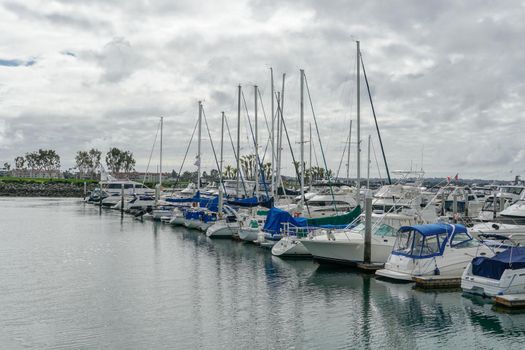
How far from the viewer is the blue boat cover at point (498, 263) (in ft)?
76.7

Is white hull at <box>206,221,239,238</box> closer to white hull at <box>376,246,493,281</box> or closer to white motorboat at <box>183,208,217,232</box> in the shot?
white motorboat at <box>183,208,217,232</box>

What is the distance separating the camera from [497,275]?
945 inches

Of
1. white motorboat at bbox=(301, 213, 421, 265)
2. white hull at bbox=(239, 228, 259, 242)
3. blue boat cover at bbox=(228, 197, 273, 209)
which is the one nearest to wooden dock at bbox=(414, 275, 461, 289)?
white motorboat at bbox=(301, 213, 421, 265)

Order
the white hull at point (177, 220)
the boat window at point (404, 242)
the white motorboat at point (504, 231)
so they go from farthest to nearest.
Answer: the white hull at point (177, 220) → the white motorboat at point (504, 231) → the boat window at point (404, 242)

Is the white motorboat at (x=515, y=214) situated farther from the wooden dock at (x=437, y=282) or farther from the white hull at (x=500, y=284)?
the white hull at (x=500, y=284)

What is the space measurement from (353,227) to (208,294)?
12.8 m

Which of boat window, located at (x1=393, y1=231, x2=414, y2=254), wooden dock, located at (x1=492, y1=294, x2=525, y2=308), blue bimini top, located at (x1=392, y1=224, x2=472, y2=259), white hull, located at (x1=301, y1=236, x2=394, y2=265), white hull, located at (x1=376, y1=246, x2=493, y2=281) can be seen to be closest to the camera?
wooden dock, located at (x1=492, y1=294, x2=525, y2=308)

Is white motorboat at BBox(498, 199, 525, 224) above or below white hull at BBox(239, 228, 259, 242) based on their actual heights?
above

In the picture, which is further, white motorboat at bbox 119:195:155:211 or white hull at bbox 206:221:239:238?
white motorboat at bbox 119:195:155:211

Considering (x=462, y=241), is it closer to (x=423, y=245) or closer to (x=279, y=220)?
(x=423, y=245)

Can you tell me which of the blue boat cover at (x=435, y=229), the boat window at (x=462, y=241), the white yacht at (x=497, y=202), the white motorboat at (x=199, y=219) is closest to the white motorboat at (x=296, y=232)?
the blue boat cover at (x=435, y=229)

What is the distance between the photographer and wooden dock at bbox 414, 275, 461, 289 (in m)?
26.4

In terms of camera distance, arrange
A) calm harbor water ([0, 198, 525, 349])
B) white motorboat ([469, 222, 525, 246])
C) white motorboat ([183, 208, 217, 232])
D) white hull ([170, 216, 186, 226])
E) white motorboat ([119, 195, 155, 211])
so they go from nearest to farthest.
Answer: calm harbor water ([0, 198, 525, 349])
white motorboat ([469, 222, 525, 246])
white motorboat ([183, 208, 217, 232])
white hull ([170, 216, 186, 226])
white motorboat ([119, 195, 155, 211])

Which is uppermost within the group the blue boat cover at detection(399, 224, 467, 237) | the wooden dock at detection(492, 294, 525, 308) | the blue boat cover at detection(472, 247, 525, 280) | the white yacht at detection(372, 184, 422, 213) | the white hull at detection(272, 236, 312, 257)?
the white yacht at detection(372, 184, 422, 213)
